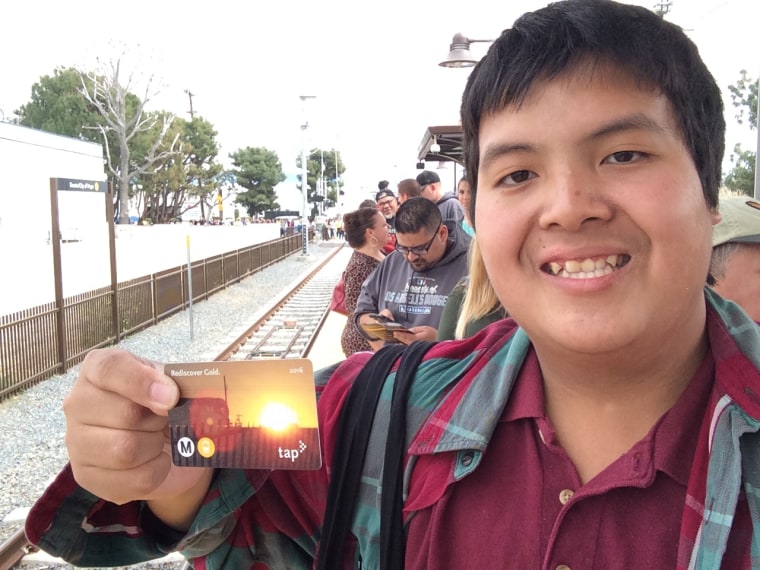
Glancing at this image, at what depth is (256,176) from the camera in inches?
3351

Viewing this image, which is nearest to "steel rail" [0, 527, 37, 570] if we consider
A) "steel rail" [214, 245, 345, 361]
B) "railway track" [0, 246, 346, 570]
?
"railway track" [0, 246, 346, 570]

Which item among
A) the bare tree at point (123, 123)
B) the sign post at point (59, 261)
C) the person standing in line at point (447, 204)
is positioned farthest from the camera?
the bare tree at point (123, 123)

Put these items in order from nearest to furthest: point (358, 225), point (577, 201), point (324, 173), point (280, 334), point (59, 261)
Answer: point (577, 201)
point (358, 225)
point (59, 261)
point (280, 334)
point (324, 173)

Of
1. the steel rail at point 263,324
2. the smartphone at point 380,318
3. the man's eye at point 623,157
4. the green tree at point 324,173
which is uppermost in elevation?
the green tree at point 324,173

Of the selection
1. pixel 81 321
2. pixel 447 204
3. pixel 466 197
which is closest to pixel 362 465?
pixel 466 197

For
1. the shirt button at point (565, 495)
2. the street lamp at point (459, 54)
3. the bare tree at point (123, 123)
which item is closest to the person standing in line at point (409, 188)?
the street lamp at point (459, 54)

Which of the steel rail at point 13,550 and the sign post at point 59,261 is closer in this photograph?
the steel rail at point 13,550

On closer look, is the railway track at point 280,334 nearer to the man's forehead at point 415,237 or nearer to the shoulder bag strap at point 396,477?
the man's forehead at point 415,237

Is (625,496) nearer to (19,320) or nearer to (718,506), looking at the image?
(718,506)

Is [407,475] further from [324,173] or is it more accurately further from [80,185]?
[324,173]

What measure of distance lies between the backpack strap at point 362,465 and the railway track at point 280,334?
12.6 ft

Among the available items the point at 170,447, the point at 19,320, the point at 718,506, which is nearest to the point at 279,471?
the point at 170,447

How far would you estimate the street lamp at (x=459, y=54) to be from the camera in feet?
27.0

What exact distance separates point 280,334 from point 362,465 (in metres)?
11.9
